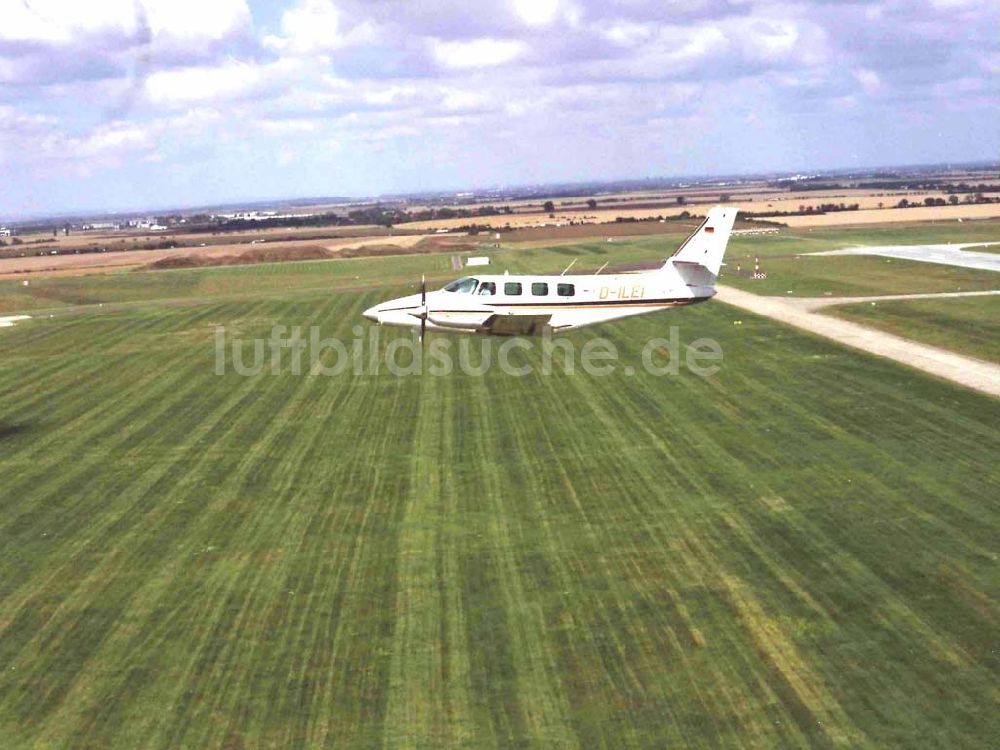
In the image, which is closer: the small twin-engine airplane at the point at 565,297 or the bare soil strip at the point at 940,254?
the small twin-engine airplane at the point at 565,297

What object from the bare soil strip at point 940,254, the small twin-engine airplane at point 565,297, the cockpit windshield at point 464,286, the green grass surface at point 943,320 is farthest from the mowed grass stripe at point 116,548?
the bare soil strip at point 940,254

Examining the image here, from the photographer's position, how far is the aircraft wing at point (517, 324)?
3772 centimetres

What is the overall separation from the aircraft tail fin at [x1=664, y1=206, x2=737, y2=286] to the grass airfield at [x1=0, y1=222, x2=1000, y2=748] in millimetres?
5729

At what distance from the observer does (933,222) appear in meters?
153

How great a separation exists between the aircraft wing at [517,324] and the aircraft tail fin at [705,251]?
5.88 metres

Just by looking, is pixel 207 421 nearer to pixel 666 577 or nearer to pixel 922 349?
pixel 666 577

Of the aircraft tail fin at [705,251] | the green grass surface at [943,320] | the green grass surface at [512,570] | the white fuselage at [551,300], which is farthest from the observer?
the green grass surface at [943,320]

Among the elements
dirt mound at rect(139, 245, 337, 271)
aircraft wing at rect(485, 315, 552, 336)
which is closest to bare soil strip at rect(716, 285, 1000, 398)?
aircraft wing at rect(485, 315, 552, 336)

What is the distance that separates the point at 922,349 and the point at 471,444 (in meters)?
27.7

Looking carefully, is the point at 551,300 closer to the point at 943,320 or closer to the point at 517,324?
the point at 517,324

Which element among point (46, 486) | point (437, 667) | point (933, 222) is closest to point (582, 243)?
point (933, 222)

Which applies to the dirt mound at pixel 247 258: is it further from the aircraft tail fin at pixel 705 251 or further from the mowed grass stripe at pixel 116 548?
the mowed grass stripe at pixel 116 548

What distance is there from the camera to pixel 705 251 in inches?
1453

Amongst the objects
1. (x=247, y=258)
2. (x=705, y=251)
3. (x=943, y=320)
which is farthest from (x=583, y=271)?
(x=247, y=258)
